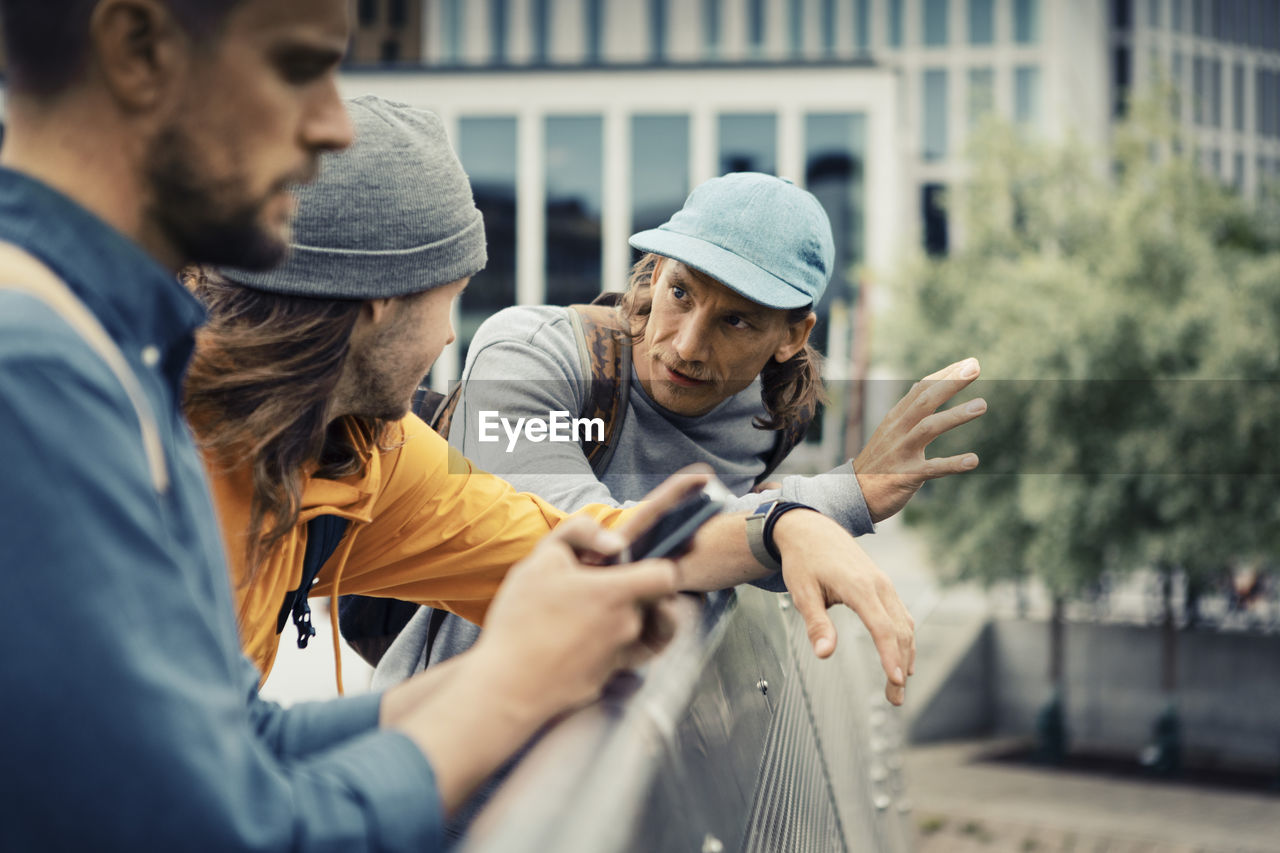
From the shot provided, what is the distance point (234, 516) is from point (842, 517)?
99 centimetres

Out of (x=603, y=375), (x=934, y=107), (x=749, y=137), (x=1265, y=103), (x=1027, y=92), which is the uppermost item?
(x=1265, y=103)

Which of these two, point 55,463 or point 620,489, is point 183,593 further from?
point 620,489

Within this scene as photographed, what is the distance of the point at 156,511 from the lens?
0.81 meters

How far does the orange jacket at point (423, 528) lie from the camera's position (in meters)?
1.74

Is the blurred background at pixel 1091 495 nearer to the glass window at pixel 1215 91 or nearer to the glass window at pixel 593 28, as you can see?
the glass window at pixel 593 28

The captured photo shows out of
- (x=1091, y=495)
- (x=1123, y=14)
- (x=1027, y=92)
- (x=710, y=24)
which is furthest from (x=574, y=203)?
(x=1123, y=14)

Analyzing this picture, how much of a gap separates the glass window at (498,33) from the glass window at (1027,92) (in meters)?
16.5

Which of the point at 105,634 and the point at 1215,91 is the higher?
the point at 1215,91

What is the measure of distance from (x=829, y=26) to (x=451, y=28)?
12064 millimetres

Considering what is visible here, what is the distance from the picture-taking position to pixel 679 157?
2958cm

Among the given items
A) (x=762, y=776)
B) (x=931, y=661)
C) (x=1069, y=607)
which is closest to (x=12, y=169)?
Answer: (x=762, y=776)

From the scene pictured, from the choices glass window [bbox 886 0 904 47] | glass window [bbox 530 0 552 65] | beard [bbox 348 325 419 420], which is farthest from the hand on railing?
glass window [bbox 886 0 904 47]

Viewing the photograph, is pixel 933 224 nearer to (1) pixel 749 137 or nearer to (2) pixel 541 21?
(1) pixel 749 137

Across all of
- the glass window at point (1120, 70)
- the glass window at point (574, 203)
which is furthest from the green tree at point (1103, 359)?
the glass window at point (1120, 70)
